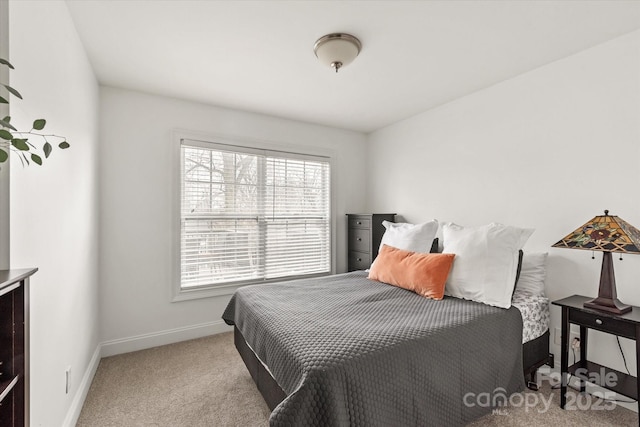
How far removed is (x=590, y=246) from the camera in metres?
1.88

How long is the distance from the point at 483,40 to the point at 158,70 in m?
2.52

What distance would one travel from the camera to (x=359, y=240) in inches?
158

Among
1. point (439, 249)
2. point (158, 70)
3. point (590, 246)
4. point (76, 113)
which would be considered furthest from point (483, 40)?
point (76, 113)

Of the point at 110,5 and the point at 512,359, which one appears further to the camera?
the point at 512,359

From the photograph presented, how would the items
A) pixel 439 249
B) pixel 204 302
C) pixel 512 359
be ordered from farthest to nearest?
Result: pixel 204 302, pixel 439 249, pixel 512 359

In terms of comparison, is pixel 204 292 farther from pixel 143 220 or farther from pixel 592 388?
pixel 592 388

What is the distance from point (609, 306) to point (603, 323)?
0.11m

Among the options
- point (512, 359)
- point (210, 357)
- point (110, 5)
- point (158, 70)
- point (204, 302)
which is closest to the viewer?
point (110, 5)

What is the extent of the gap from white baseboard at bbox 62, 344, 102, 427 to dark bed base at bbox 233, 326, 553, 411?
3.42 ft

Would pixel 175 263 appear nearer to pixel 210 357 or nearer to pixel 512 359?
pixel 210 357

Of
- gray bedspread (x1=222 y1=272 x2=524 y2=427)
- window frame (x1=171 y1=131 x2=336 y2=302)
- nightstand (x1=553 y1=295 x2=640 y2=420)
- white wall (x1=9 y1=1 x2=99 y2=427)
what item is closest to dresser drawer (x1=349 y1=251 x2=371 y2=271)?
window frame (x1=171 y1=131 x2=336 y2=302)

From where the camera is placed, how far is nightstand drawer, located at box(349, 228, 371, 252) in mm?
3854

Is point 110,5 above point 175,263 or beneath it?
above

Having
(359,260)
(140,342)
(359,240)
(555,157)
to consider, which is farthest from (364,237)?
(140,342)
